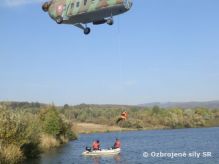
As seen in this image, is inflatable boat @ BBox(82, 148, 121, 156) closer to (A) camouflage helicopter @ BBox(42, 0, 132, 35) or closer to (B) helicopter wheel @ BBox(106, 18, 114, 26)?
(A) camouflage helicopter @ BBox(42, 0, 132, 35)

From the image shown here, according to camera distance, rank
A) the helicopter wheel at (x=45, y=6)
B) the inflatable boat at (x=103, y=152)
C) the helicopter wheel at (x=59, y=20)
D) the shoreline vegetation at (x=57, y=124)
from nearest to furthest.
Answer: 1. the helicopter wheel at (x=59, y=20)
2. the helicopter wheel at (x=45, y=6)
3. the shoreline vegetation at (x=57, y=124)
4. the inflatable boat at (x=103, y=152)

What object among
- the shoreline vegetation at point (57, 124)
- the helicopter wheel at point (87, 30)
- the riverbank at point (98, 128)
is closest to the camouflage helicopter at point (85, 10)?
the helicopter wheel at point (87, 30)

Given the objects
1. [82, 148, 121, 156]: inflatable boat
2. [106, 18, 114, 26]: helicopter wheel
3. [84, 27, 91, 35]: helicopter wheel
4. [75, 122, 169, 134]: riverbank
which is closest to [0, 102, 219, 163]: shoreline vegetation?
[75, 122, 169, 134]: riverbank

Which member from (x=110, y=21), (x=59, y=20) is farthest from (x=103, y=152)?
(x=110, y=21)

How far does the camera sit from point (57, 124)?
262 ft

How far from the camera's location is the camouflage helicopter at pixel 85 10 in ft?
90.1

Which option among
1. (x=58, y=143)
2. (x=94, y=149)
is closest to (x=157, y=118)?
(x=58, y=143)

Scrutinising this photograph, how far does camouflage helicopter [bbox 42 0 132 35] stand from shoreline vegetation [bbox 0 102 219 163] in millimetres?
15283

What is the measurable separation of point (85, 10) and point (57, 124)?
5296 cm

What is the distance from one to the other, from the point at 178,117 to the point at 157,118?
30.6ft

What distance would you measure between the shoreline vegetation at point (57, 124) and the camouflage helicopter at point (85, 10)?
15283 mm

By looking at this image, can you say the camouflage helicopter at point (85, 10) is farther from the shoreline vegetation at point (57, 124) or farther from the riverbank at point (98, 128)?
the riverbank at point (98, 128)

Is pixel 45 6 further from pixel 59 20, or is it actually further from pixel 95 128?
pixel 95 128

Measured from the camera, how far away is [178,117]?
16475 cm
